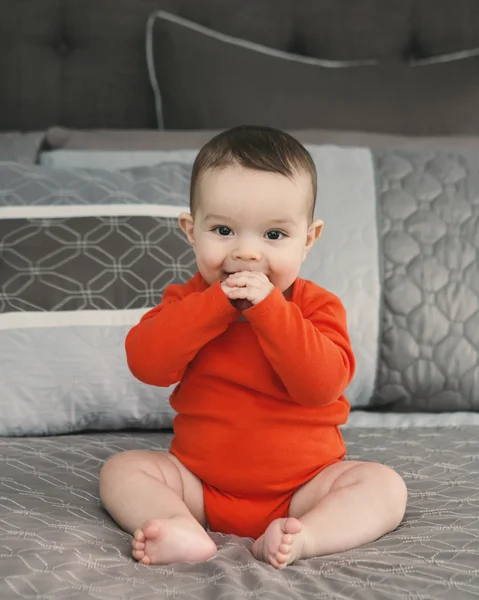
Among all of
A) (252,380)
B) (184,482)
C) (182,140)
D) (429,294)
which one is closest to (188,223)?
(252,380)

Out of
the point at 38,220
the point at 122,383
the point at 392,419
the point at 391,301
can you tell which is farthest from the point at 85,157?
the point at 392,419

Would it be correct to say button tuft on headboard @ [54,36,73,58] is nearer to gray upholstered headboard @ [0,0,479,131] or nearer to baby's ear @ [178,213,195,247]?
gray upholstered headboard @ [0,0,479,131]

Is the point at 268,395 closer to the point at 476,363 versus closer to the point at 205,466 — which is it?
the point at 205,466

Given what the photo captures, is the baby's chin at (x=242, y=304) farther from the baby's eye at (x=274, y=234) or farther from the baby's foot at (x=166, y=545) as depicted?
the baby's foot at (x=166, y=545)

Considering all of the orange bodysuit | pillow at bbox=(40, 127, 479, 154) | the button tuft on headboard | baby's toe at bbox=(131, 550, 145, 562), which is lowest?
baby's toe at bbox=(131, 550, 145, 562)

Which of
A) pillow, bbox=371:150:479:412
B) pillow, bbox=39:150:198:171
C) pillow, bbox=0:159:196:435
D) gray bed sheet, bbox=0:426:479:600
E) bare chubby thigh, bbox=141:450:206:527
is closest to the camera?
gray bed sheet, bbox=0:426:479:600

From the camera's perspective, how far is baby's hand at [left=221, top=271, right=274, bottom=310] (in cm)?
94

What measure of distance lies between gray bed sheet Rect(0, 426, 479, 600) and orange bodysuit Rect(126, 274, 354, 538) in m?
0.07

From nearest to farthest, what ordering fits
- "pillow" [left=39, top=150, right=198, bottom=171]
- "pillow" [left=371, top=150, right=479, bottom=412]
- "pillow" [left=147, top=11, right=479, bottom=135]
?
"pillow" [left=371, top=150, right=479, bottom=412] < "pillow" [left=39, top=150, right=198, bottom=171] < "pillow" [left=147, top=11, right=479, bottom=135]

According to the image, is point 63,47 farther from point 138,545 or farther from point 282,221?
point 138,545

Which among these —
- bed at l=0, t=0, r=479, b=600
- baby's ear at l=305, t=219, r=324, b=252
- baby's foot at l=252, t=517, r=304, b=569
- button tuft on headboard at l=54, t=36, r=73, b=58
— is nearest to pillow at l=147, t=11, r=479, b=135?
bed at l=0, t=0, r=479, b=600

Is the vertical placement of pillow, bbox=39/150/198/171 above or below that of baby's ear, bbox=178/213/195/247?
above

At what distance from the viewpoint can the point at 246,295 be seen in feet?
3.06

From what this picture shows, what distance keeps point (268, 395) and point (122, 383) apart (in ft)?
1.29
